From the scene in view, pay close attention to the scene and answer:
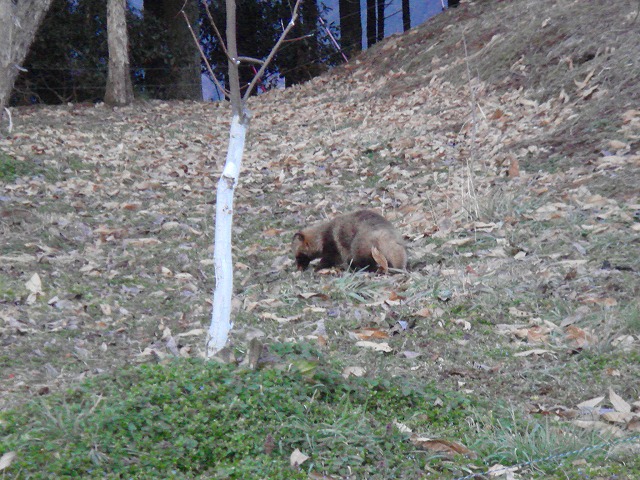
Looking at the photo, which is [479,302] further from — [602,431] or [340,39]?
[340,39]

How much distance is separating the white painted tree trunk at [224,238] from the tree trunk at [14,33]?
4994 mm

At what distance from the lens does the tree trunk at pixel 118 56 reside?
55.3 feet

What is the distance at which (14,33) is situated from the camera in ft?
32.4

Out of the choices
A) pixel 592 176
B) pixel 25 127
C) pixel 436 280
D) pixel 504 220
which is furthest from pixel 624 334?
pixel 25 127

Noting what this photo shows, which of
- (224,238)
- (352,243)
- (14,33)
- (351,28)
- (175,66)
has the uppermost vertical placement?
(351,28)

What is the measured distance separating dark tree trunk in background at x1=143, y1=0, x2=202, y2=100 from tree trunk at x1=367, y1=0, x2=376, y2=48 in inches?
223

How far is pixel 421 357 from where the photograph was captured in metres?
5.30

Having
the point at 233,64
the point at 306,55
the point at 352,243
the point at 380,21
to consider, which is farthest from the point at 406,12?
the point at 233,64

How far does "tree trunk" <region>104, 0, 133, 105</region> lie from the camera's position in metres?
16.9

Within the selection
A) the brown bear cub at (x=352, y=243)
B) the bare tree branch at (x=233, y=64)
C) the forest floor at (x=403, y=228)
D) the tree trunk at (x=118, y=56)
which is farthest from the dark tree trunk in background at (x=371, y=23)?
the bare tree branch at (x=233, y=64)

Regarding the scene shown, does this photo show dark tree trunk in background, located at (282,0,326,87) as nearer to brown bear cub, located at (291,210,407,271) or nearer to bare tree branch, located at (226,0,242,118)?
brown bear cub, located at (291,210,407,271)

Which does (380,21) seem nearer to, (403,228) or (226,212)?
(403,228)

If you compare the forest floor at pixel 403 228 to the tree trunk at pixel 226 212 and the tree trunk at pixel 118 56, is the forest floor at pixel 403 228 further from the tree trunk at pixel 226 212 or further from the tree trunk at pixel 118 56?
the tree trunk at pixel 118 56

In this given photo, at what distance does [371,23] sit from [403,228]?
16.9 metres
